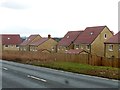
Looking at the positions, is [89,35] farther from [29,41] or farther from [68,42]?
[29,41]

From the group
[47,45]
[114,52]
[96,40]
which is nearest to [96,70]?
[114,52]

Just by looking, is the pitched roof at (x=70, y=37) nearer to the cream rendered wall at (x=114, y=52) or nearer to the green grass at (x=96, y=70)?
the cream rendered wall at (x=114, y=52)

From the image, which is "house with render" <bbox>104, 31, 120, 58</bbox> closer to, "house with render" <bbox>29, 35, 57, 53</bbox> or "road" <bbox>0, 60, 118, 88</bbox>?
"house with render" <bbox>29, 35, 57, 53</bbox>

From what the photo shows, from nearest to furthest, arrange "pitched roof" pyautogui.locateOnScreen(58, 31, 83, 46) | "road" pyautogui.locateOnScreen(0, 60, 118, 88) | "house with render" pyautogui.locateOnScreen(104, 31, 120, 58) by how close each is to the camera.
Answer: "road" pyautogui.locateOnScreen(0, 60, 118, 88), "house with render" pyautogui.locateOnScreen(104, 31, 120, 58), "pitched roof" pyautogui.locateOnScreen(58, 31, 83, 46)

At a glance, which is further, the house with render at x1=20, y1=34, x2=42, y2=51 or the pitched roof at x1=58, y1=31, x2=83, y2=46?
the house with render at x1=20, y1=34, x2=42, y2=51

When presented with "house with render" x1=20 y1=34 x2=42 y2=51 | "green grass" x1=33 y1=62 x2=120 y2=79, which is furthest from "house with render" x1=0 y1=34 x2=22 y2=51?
"green grass" x1=33 y1=62 x2=120 y2=79

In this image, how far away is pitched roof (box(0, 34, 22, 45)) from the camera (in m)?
120

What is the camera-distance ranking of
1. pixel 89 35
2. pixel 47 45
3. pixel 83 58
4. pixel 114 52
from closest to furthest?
pixel 83 58 → pixel 114 52 → pixel 89 35 → pixel 47 45

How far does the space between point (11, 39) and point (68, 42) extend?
4339 cm

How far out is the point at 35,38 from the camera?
365ft

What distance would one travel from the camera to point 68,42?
83.7 metres

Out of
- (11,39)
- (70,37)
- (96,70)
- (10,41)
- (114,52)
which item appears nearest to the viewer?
(96,70)

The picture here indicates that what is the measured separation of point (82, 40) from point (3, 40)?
172 ft

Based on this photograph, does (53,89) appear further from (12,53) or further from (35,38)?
(35,38)
